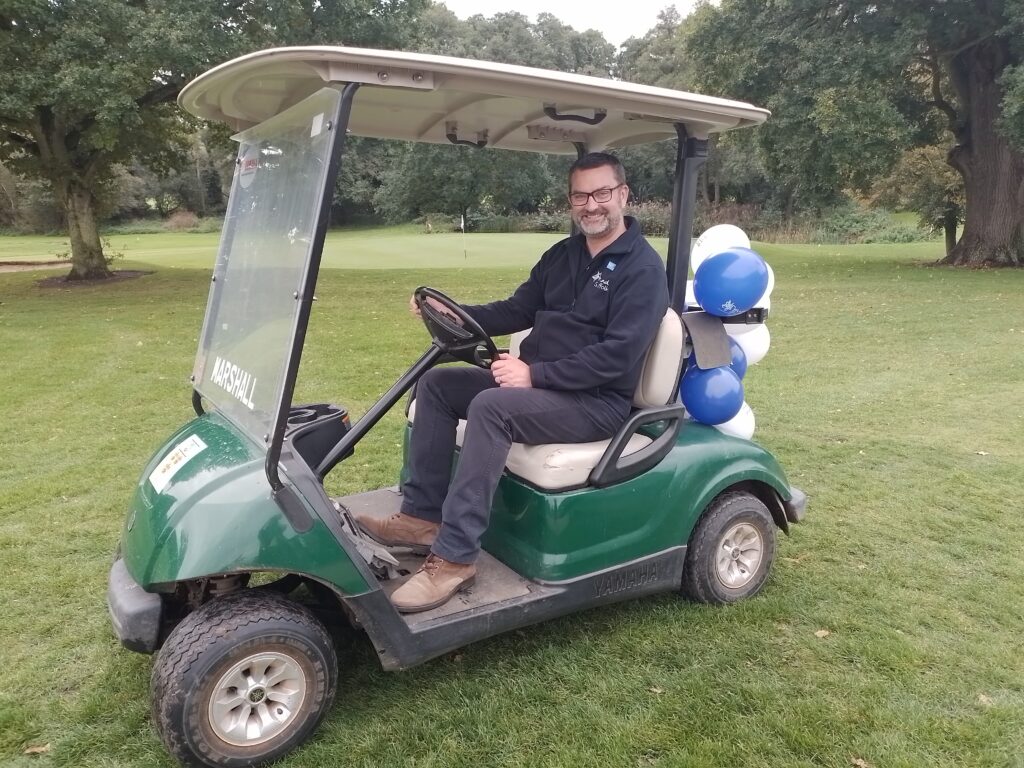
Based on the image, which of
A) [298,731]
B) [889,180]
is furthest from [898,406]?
[889,180]

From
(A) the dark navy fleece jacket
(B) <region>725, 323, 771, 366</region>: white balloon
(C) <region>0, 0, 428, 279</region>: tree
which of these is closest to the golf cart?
(A) the dark navy fleece jacket

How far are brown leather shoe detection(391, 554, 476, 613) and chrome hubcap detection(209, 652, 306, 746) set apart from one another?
0.38m

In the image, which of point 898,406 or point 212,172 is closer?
point 898,406

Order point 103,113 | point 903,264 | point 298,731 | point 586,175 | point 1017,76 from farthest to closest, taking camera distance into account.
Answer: point 903,264, point 1017,76, point 103,113, point 586,175, point 298,731

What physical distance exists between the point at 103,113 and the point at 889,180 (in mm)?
16783

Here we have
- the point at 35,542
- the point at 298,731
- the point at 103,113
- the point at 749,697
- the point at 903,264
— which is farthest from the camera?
the point at 903,264

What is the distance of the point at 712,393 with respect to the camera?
3.10 m

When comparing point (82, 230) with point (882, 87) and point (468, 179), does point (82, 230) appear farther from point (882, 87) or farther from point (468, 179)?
point (882, 87)

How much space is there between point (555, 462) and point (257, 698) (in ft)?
3.79

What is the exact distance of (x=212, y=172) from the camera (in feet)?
157

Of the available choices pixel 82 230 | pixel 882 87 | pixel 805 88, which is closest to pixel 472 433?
pixel 805 88

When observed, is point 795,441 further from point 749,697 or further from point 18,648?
point 18,648

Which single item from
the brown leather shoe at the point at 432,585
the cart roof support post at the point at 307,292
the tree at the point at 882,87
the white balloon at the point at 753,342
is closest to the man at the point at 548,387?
the brown leather shoe at the point at 432,585

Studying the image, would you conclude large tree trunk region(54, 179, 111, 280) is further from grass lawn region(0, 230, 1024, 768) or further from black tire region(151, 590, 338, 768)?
black tire region(151, 590, 338, 768)
